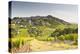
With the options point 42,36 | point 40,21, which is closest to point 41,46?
point 42,36

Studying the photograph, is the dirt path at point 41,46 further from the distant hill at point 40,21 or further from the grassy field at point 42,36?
the distant hill at point 40,21

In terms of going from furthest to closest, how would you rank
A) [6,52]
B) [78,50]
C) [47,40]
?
[78,50], [47,40], [6,52]

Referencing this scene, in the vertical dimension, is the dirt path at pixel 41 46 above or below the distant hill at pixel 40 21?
below

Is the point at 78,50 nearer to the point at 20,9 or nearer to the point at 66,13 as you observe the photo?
the point at 66,13

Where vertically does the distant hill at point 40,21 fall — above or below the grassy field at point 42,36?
above

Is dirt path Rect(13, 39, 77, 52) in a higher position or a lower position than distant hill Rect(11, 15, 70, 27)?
lower

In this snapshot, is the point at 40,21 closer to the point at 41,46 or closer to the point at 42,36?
the point at 42,36

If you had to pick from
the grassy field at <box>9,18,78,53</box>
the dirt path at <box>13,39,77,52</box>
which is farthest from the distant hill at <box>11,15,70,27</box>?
the dirt path at <box>13,39,77,52</box>

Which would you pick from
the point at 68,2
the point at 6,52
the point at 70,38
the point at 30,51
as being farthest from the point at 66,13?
the point at 6,52

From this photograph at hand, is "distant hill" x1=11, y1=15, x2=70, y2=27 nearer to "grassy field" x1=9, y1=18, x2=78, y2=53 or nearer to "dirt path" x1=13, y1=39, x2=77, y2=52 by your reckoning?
"grassy field" x1=9, y1=18, x2=78, y2=53

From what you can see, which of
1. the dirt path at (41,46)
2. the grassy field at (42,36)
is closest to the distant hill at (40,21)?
the grassy field at (42,36)

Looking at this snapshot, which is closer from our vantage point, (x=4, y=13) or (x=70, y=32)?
(x=4, y=13)
